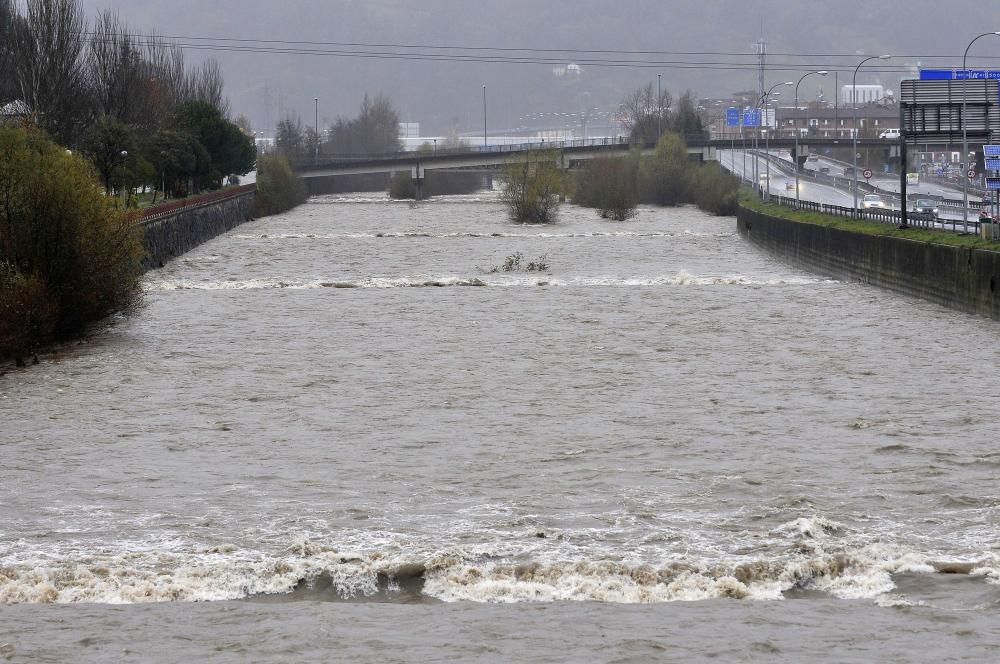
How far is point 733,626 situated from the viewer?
15312 mm

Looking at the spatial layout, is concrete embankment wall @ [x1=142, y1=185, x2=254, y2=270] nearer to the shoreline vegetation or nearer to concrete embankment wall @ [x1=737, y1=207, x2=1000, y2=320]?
the shoreline vegetation

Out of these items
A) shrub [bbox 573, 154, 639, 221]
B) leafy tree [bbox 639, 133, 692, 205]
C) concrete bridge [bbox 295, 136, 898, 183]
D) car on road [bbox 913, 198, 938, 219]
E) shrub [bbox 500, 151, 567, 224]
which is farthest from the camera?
concrete bridge [bbox 295, 136, 898, 183]

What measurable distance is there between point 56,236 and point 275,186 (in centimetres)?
8976

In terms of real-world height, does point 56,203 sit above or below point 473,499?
above

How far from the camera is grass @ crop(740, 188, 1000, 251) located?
4344cm

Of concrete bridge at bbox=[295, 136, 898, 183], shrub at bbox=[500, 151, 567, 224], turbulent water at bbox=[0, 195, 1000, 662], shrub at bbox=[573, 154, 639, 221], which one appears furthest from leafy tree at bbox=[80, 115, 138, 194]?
concrete bridge at bbox=[295, 136, 898, 183]

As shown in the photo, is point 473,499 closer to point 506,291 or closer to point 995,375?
point 995,375

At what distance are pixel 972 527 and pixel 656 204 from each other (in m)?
Answer: 120

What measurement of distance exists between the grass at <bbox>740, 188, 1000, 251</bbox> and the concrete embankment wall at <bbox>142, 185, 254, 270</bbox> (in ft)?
80.6

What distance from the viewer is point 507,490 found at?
69.9 ft

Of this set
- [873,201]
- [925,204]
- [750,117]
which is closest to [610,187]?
[750,117]

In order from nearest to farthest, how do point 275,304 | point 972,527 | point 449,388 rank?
point 972,527 → point 449,388 → point 275,304

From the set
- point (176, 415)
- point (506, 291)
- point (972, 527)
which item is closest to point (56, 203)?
point (176, 415)

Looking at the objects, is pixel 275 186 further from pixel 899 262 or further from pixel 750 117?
pixel 899 262
